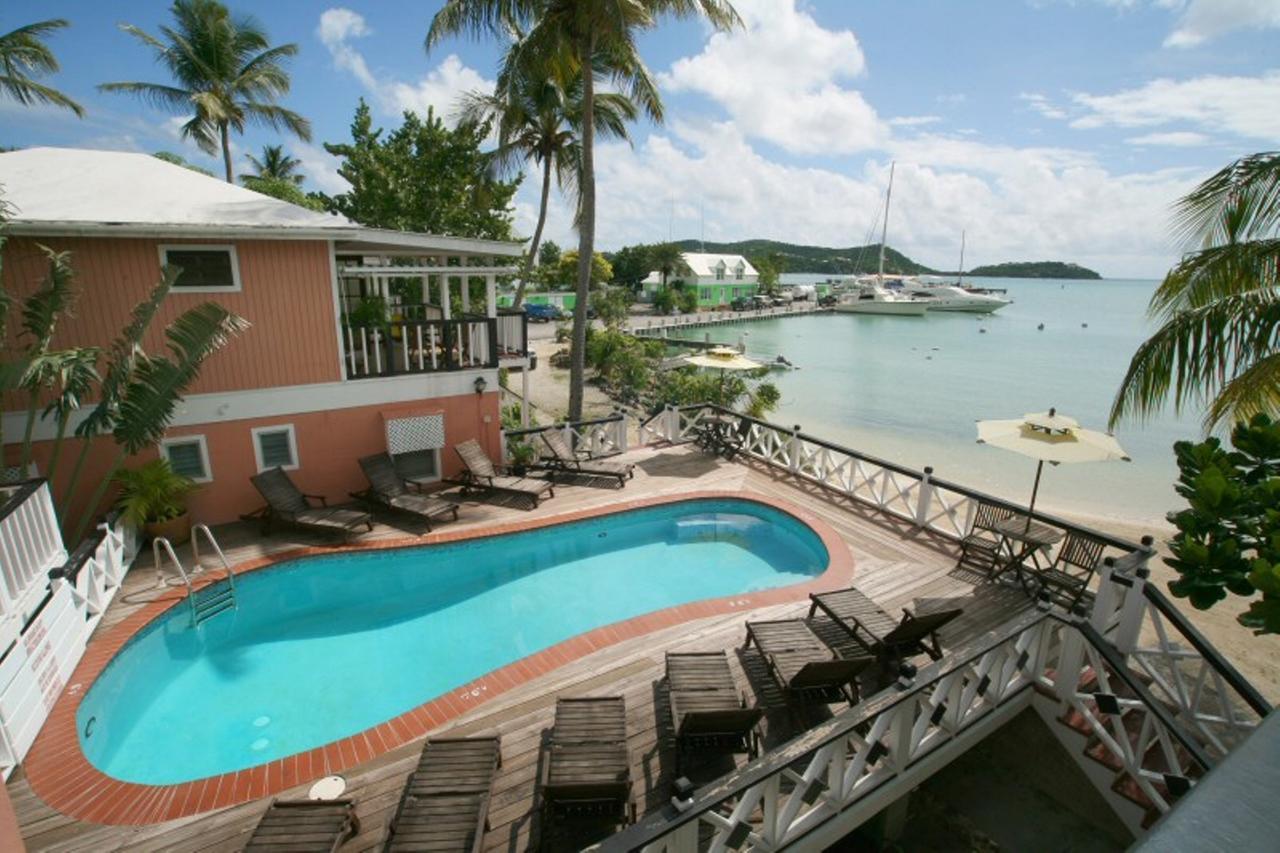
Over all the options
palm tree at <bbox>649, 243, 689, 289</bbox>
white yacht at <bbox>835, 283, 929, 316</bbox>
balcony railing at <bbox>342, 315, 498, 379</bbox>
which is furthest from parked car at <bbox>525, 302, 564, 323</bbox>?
white yacht at <bbox>835, 283, 929, 316</bbox>

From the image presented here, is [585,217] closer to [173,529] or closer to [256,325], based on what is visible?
[256,325]

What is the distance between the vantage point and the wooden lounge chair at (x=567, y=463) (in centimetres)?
1359

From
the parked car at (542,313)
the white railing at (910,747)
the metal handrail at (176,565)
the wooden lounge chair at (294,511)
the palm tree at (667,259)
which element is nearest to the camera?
the white railing at (910,747)

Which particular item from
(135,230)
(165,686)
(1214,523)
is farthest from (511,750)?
(135,230)

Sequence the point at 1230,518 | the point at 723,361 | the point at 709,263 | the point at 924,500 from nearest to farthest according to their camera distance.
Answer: the point at 1230,518
the point at 924,500
the point at 723,361
the point at 709,263

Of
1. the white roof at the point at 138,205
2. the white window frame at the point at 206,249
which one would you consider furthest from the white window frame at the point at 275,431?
the white roof at the point at 138,205

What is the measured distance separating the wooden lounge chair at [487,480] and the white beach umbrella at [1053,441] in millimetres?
8015

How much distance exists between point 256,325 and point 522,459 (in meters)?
5.71

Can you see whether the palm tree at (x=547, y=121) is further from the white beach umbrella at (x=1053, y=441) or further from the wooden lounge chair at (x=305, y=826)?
the wooden lounge chair at (x=305, y=826)

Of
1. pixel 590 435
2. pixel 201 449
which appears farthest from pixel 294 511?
pixel 590 435

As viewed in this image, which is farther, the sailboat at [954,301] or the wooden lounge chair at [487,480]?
the sailboat at [954,301]

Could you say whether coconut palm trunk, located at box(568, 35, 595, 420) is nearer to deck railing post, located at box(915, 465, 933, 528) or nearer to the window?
the window

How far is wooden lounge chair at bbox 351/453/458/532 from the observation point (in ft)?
36.7

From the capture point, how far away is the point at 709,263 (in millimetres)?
86312
